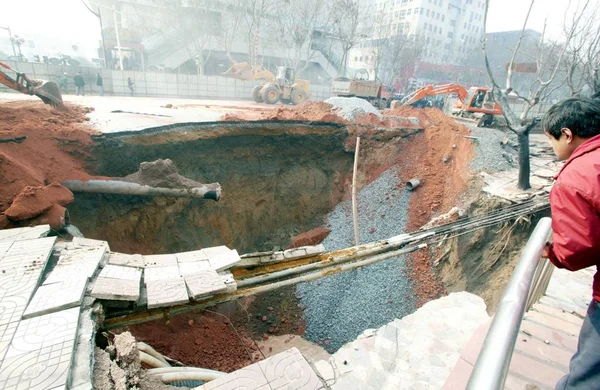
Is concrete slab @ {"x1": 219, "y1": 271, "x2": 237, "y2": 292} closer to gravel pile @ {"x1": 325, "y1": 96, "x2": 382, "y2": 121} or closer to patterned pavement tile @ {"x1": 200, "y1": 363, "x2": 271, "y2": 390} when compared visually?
patterned pavement tile @ {"x1": 200, "y1": 363, "x2": 271, "y2": 390}

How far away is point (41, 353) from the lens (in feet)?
6.79

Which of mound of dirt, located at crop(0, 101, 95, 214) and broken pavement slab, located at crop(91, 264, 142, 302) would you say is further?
mound of dirt, located at crop(0, 101, 95, 214)

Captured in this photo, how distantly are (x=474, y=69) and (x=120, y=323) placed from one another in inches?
2183

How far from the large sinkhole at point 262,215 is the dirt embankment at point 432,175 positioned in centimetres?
39

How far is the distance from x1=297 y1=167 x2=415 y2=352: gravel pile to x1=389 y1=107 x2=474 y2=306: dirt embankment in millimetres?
337

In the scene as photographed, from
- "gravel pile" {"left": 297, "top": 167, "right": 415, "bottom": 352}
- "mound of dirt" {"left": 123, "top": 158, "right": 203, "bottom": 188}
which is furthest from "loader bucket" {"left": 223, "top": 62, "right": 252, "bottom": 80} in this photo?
"mound of dirt" {"left": 123, "top": 158, "right": 203, "bottom": 188}

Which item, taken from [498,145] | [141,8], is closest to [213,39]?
[141,8]

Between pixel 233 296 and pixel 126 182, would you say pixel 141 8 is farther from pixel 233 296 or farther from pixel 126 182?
pixel 233 296

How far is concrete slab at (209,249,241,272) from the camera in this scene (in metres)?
3.43

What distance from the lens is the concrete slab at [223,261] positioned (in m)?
3.43

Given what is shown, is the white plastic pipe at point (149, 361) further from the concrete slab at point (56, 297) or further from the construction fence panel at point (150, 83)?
the construction fence panel at point (150, 83)

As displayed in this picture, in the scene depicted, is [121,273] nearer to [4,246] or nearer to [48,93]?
[4,246]

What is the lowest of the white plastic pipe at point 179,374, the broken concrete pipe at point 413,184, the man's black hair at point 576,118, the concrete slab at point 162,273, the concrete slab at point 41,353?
the white plastic pipe at point 179,374

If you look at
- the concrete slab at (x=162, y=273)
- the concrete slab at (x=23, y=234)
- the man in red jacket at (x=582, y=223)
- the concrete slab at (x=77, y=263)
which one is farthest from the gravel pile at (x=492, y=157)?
the concrete slab at (x=23, y=234)
